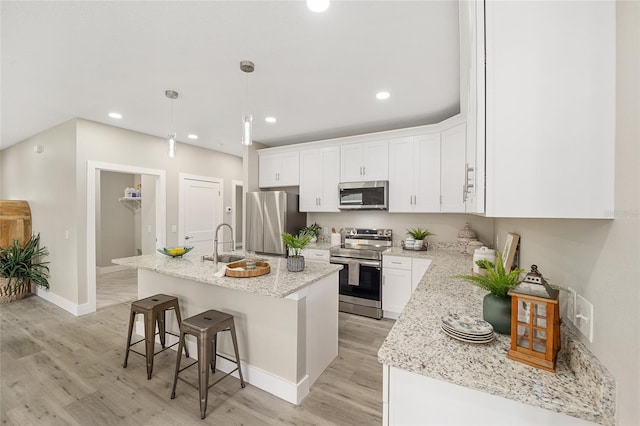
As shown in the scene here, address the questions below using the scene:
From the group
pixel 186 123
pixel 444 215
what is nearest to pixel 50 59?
pixel 186 123

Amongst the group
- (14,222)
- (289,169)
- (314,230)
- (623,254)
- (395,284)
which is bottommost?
(395,284)

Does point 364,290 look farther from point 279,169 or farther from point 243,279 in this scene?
point 279,169

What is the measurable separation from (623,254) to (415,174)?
9.84 ft

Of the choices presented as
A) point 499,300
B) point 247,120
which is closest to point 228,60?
point 247,120

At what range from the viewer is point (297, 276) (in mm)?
2102

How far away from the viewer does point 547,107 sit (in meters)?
0.83

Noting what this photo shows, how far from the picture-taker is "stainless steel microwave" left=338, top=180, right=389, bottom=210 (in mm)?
3782

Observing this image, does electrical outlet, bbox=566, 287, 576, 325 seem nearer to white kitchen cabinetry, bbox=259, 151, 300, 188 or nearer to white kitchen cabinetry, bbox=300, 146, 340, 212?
white kitchen cabinetry, bbox=300, 146, 340, 212

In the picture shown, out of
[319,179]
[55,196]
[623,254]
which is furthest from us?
[319,179]

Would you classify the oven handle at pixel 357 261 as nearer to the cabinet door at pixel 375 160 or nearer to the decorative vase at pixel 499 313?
the cabinet door at pixel 375 160

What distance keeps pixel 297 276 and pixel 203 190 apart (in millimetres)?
3804

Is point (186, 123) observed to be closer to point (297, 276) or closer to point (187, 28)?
point (187, 28)

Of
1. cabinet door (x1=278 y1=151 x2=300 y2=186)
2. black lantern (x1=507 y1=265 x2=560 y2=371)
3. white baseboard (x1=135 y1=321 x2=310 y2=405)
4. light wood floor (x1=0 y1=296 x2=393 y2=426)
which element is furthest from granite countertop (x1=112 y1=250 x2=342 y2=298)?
cabinet door (x1=278 y1=151 x2=300 y2=186)

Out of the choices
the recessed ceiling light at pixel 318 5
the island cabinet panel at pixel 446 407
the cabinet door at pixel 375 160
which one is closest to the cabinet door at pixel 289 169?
the cabinet door at pixel 375 160
